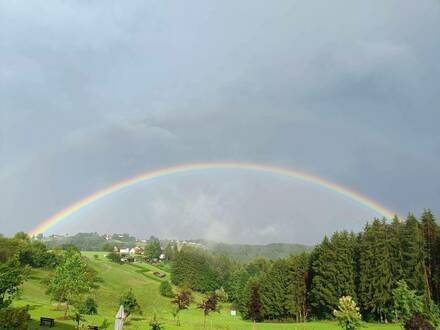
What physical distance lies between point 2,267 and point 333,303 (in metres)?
60.0

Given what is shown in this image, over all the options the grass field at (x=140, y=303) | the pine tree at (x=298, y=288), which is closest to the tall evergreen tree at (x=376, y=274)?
the grass field at (x=140, y=303)

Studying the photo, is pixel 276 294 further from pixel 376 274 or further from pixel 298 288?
pixel 376 274

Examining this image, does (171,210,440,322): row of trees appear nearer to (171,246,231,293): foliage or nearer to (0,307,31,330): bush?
(0,307,31,330): bush

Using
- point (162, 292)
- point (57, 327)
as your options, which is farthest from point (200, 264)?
point (57, 327)

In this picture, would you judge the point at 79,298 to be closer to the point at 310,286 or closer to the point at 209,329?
the point at 209,329

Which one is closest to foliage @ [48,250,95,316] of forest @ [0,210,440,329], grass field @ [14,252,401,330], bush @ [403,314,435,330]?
forest @ [0,210,440,329]

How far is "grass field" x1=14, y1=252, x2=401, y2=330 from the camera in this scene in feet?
183

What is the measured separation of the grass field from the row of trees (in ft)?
21.2

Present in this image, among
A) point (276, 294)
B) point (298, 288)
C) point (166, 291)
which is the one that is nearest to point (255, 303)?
point (276, 294)

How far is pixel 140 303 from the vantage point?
333 feet

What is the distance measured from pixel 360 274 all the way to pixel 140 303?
58385 mm

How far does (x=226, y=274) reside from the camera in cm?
17238

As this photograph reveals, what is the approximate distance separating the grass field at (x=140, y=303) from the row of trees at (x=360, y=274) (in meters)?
6.45

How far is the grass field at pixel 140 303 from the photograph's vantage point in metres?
55.9
